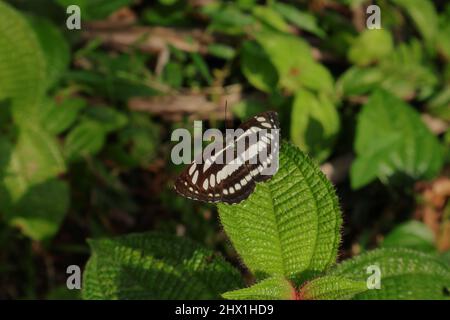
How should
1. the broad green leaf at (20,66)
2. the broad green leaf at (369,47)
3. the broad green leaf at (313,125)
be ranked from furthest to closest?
the broad green leaf at (369,47) → the broad green leaf at (313,125) → the broad green leaf at (20,66)

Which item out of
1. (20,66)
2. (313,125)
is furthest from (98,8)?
(313,125)

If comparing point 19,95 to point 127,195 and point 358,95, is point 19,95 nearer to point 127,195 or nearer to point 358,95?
point 127,195

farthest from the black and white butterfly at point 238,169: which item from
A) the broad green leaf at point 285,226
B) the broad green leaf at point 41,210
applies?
the broad green leaf at point 41,210

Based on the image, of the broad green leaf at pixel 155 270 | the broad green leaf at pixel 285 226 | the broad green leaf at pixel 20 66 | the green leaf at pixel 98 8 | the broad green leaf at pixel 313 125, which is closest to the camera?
the broad green leaf at pixel 285 226

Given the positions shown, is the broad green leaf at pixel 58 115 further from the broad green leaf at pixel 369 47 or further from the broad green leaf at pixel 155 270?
the broad green leaf at pixel 369 47

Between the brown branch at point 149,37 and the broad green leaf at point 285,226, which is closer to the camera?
the broad green leaf at point 285,226

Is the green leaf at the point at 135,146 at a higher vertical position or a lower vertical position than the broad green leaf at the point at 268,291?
higher
